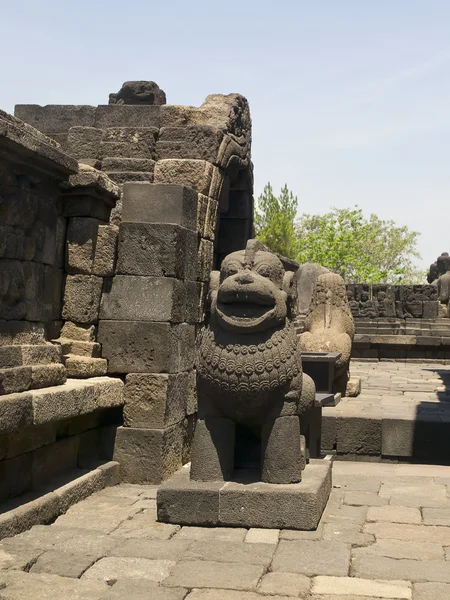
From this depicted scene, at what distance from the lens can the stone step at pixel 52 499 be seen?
4695 mm

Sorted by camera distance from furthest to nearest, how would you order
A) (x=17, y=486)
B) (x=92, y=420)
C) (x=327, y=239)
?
(x=327, y=239) → (x=92, y=420) → (x=17, y=486)

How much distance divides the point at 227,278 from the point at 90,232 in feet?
5.34

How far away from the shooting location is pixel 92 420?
252 inches

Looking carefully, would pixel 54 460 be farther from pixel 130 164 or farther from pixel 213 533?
pixel 130 164

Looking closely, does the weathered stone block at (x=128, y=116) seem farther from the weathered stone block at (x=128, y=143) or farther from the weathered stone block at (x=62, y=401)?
the weathered stone block at (x=62, y=401)

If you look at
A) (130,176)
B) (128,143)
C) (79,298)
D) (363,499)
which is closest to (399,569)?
(363,499)

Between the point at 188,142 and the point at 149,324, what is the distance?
217 cm

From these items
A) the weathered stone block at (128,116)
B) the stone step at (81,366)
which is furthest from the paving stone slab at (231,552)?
the weathered stone block at (128,116)

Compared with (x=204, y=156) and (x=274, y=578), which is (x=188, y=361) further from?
(x=274, y=578)

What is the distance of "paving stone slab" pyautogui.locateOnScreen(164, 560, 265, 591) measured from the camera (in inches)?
151

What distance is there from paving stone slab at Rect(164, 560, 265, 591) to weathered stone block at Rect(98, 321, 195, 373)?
8.06 feet

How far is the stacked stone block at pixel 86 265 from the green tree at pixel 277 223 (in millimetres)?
31941

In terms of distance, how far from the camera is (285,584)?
3850 millimetres

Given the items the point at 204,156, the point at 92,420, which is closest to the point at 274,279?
the point at 92,420
